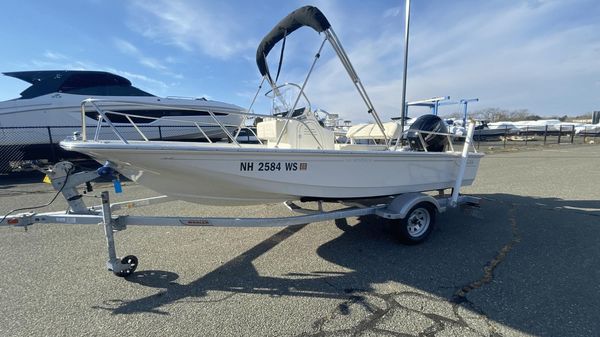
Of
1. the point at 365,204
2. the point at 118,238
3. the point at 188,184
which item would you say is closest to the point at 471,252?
the point at 365,204

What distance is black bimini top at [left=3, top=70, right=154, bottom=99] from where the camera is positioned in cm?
1130

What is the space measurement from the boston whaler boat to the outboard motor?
0.07 metres

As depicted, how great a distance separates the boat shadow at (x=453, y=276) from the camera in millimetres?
2568

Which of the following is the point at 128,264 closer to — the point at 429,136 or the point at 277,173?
the point at 277,173

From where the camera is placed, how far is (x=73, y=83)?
11.7 meters

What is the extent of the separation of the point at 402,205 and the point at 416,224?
1.79 feet

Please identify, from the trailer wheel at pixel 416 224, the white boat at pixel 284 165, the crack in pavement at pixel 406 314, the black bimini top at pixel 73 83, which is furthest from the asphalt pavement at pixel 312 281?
the black bimini top at pixel 73 83

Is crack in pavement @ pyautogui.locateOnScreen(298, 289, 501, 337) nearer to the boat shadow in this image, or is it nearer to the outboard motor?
the boat shadow

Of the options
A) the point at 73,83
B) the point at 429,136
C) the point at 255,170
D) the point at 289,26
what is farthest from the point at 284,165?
the point at 73,83

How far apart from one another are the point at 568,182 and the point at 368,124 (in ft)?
22.7

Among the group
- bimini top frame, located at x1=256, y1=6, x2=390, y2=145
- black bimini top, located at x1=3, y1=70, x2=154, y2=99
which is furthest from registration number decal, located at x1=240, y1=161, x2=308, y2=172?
black bimini top, located at x1=3, y1=70, x2=154, y2=99

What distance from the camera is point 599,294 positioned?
274 cm

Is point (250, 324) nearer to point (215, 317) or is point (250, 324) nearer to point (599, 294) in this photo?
point (215, 317)

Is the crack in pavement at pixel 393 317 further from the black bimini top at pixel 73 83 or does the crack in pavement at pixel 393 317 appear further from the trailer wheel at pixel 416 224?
the black bimini top at pixel 73 83
